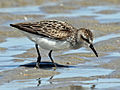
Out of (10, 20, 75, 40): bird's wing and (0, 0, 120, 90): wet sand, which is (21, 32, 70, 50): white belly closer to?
(10, 20, 75, 40): bird's wing

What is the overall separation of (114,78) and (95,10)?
29.6ft

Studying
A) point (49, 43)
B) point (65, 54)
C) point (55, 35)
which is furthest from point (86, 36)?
point (65, 54)

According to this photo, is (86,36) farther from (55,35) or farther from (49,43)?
(49,43)

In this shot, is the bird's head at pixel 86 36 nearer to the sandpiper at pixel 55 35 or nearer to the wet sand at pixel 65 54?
the sandpiper at pixel 55 35

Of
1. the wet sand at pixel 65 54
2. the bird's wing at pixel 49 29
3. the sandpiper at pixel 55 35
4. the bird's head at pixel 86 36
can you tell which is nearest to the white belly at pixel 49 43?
the sandpiper at pixel 55 35

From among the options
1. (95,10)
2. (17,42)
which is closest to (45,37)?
(17,42)

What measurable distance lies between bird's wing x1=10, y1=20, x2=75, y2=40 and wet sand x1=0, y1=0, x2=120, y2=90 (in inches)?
35.1

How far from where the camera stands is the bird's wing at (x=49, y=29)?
444 inches

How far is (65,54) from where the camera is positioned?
12930mm

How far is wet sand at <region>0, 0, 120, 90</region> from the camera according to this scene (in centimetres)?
998

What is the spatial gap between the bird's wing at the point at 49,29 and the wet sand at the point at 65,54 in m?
0.89

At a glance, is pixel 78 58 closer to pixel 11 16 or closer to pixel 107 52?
pixel 107 52

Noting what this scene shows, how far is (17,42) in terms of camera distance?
14461 millimetres

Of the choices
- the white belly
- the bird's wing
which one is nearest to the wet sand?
the white belly
